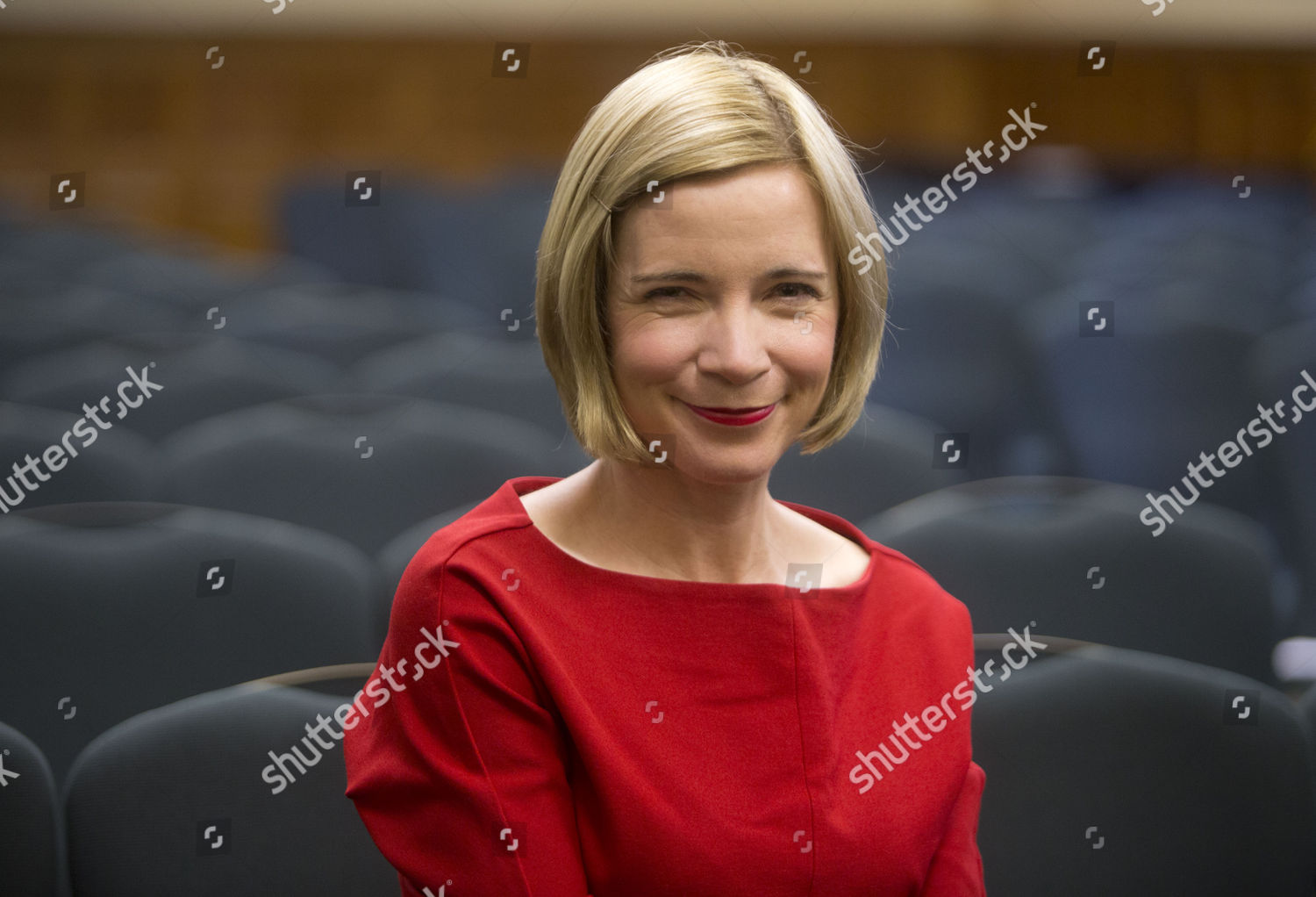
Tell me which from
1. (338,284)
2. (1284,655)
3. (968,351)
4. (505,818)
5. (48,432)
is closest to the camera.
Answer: (505,818)

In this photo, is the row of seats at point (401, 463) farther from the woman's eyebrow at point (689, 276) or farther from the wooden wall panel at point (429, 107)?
the wooden wall panel at point (429, 107)

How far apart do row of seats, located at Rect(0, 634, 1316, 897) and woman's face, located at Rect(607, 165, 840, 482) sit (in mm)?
595

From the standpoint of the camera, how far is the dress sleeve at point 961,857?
3.28ft

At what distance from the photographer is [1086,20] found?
4309mm

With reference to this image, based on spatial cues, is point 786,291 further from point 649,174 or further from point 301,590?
point 301,590

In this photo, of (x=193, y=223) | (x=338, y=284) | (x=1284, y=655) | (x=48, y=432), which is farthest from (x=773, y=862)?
(x=193, y=223)

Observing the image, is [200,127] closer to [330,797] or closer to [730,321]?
[330,797]

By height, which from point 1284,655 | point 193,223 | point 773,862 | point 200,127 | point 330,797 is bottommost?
point 1284,655

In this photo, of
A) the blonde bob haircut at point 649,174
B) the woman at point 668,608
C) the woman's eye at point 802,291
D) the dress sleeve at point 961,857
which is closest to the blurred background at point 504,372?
the dress sleeve at point 961,857

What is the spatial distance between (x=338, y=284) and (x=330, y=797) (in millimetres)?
3022

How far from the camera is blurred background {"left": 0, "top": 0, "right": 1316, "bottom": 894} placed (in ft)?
4.46

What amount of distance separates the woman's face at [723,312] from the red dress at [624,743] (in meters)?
0.14

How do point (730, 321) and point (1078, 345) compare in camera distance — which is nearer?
point (730, 321)

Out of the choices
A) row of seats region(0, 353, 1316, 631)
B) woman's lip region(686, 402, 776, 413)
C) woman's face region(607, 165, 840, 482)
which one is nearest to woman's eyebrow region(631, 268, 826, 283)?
woman's face region(607, 165, 840, 482)
